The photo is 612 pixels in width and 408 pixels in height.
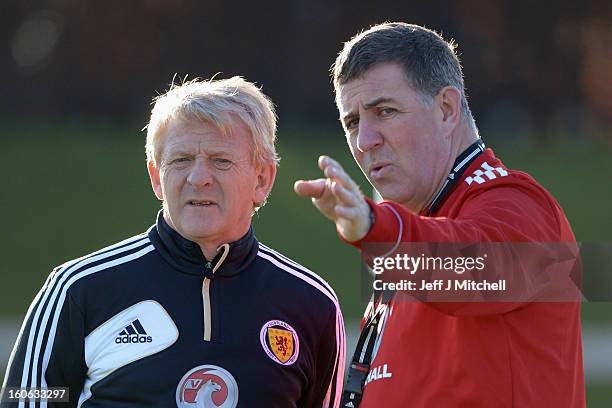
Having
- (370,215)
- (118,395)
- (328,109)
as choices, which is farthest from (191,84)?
(328,109)

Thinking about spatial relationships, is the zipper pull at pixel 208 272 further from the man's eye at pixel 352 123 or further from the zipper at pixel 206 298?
the man's eye at pixel 352 123

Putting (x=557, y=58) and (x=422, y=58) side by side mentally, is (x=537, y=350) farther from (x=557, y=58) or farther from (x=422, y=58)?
(x=557, y=58)

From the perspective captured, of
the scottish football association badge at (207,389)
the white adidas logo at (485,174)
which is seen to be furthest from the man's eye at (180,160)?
the white adidas logo at (485,174)

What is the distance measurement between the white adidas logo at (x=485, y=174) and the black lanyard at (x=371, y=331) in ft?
0.19

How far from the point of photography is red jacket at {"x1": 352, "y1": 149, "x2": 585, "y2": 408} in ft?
7.10

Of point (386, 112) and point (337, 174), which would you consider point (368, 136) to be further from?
point (337, 174)

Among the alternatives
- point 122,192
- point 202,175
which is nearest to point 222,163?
point 202,175

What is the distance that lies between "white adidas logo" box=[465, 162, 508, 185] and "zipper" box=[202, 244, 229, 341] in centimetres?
84

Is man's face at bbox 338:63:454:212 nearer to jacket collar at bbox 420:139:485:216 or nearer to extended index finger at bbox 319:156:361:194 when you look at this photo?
jacket collar at bbox 420:139:485:216

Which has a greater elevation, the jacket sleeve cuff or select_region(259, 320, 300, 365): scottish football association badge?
the jacket sleeve cuff

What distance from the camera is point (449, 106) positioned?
8.54ft

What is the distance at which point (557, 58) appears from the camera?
14492mm

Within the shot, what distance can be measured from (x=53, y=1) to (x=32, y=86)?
1375mm

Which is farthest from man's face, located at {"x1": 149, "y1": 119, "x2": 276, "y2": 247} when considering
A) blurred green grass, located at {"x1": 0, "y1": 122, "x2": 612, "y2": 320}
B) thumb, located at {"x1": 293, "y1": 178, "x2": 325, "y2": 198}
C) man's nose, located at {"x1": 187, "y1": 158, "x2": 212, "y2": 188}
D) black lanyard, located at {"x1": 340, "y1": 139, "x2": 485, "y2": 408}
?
blurred green grass, located at {"x1": 0, "y1": 122, "x2": 612, "y2": 320}
